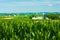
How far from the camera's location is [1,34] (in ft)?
31.7

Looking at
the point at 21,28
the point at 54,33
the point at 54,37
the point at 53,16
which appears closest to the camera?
the point at 54,37

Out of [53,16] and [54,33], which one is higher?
[54,33]

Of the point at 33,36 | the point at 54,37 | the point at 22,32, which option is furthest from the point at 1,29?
the point at 54,37

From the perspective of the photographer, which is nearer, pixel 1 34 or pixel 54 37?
pixel 54 37

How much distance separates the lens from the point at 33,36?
8.39 metres

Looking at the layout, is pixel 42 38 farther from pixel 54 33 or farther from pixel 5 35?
pixel 5 35

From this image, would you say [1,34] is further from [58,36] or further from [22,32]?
[58,36]

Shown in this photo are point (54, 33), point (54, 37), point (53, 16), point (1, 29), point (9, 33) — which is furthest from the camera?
point (53, 16)

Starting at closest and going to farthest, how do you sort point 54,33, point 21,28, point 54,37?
point 54,37 → point 54,33 → point 21,28

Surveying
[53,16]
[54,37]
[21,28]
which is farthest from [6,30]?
[53,16]

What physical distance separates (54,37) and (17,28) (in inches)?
119

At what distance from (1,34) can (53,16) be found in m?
51.2

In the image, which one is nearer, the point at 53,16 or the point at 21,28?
the point at 21,28

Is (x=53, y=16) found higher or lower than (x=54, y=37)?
lower
